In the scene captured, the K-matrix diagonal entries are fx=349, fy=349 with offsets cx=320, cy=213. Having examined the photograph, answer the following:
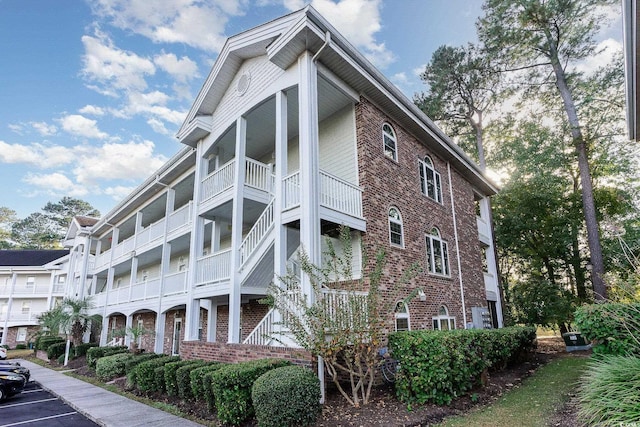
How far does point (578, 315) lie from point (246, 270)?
8.17 metres

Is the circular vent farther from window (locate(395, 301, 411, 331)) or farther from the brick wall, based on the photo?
window (locate(395, 301, 411, 331))

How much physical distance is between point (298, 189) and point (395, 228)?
162 inches

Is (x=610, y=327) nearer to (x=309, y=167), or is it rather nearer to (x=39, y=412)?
(x=309, y=167)

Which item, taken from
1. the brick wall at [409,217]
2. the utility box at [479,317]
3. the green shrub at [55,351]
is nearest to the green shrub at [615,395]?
the brick wall at [409,217]

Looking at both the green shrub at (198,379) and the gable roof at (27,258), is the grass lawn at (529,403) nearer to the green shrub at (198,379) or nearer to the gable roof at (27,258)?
the green shrub at (198,379)

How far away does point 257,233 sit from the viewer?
10.6 metres

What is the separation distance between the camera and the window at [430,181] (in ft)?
47.3

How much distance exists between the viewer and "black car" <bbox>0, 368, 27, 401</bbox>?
10961 millimetres

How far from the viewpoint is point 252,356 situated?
845cm

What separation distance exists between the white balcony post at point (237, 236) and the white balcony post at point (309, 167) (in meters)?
2.96

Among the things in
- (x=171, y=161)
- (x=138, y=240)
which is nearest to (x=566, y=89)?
(x=171, y=161)

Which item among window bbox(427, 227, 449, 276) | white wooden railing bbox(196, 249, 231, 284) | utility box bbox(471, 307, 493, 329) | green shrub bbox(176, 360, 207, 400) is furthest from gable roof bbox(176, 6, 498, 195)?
green shrub bbox(176, 360, 207, 400)

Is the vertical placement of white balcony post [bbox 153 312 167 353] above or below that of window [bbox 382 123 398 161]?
below

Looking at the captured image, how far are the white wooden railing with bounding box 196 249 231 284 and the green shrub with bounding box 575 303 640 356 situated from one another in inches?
358
